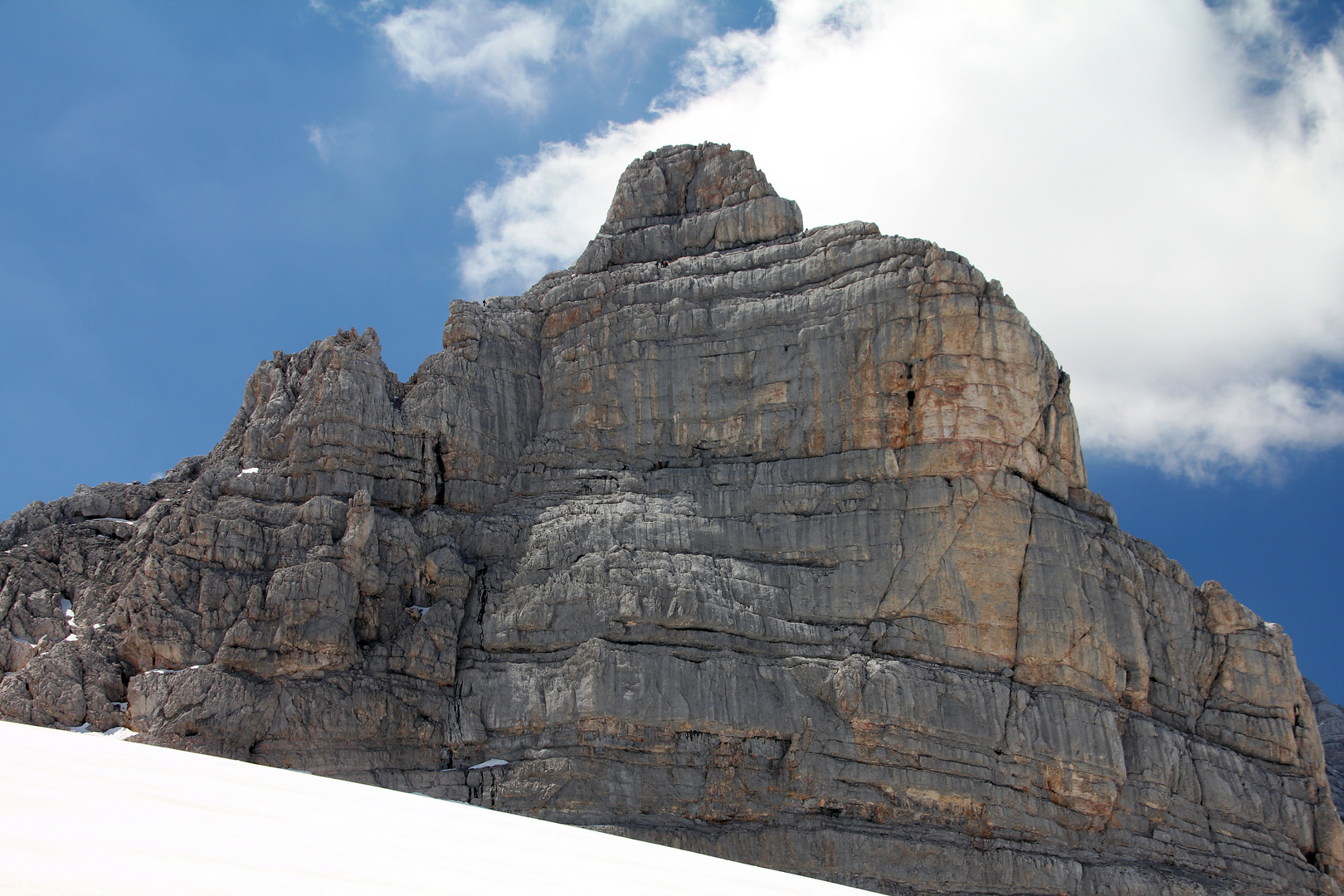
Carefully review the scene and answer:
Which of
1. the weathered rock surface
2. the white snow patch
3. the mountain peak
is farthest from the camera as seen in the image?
the weathered rock surface

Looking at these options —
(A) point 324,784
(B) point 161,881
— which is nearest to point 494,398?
(A) point 324,784

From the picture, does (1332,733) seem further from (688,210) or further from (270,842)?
(270,842)

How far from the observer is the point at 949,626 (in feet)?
112

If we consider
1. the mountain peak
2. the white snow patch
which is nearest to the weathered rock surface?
the mountain peak

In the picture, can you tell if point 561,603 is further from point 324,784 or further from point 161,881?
point 161,881

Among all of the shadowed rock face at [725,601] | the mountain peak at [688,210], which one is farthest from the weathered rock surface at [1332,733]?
the mountain peak at [688,210]

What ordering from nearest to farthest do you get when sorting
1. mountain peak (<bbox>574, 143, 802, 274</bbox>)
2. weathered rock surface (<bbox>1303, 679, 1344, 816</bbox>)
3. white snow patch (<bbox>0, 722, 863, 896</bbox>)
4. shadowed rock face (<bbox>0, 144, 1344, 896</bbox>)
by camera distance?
white snow patch (<bbox>0, 722, 863, 896</bbox>) < shadowed rock face (<bbox>0, 144, 1344, 896</bbox>) < mountain peak (<bbox>574, 143, 802, 274</bbox>) < weathered rock surface (<bbox>1303, 679, 1344, 816</bbox>)

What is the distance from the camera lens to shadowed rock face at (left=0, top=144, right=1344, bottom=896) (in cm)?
3158

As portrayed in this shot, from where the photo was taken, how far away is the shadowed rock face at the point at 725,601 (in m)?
31.6

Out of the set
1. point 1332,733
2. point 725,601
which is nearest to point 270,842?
point 725,601

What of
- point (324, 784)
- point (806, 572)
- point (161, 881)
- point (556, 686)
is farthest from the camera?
point (806, 572)

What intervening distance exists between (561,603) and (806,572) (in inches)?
293

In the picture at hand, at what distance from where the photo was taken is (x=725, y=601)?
112ft

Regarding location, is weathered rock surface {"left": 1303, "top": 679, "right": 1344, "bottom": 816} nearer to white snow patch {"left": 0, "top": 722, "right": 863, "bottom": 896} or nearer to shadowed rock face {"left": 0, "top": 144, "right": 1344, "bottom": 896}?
shadowed rock face {"left": 0, "top": 144, "right": 1344, "bottom": 896}
